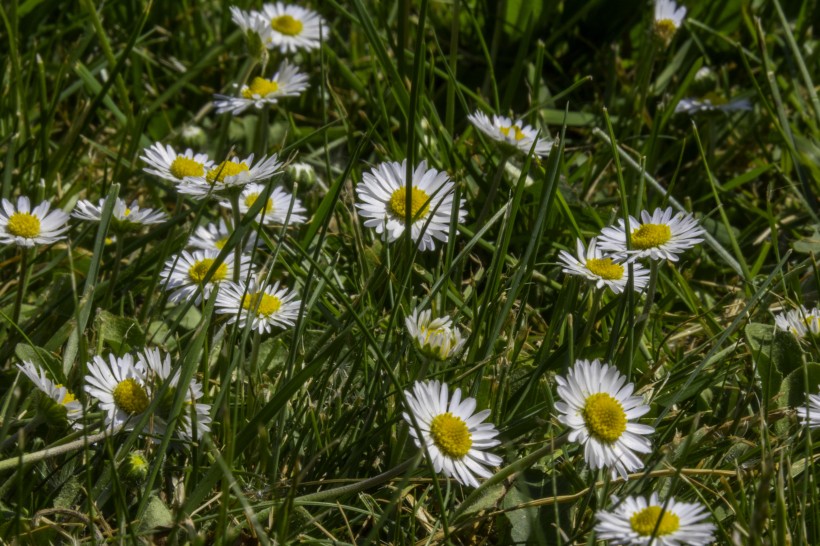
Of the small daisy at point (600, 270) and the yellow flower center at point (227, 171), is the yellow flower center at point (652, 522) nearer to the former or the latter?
the small daisy at point (600, 270)

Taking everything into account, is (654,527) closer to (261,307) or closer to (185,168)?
(261,307)

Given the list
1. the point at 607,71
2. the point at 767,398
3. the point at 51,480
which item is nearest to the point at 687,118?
the point at 607,71

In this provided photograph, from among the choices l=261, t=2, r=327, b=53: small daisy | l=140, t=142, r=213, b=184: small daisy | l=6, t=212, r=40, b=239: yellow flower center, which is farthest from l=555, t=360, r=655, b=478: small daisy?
l=261, t=2, r=327, b=53: small daisy

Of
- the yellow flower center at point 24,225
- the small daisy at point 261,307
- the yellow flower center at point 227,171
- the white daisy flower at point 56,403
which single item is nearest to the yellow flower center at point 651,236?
the small daisy at point 261,307

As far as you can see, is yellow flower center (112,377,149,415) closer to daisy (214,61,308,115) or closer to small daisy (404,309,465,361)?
small daisy (404,309,465,361)

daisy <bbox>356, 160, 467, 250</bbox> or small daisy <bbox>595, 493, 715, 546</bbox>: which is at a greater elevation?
daisy <bbox>356, 160, 467, 250</bbox>
